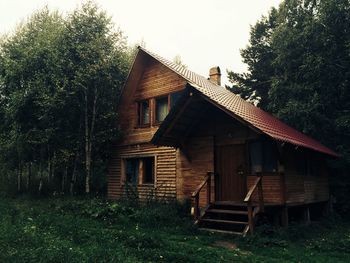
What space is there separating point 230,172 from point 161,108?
563 centimetres

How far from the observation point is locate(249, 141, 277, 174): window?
11.8m

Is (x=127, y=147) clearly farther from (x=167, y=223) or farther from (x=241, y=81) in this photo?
(x=241, y=81)

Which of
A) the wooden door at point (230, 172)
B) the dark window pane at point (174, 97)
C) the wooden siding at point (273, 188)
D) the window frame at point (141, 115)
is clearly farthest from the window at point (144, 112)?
the wooden siding at point (273, 188)

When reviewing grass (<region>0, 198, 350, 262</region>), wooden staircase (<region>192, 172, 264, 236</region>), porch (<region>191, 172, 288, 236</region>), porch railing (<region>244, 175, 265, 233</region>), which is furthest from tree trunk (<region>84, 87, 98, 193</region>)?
porch railing (<region>244, 175, 265, 233</region>)

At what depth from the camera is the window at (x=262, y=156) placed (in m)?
11.8

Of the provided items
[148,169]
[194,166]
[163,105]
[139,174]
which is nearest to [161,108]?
[163,105]

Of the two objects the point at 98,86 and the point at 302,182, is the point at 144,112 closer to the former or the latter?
the point at 98,86

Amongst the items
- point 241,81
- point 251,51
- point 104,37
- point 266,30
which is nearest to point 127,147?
point 104,37

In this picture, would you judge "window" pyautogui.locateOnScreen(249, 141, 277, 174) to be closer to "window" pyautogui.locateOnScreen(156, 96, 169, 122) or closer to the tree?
"window" pyautogui.locateOnScreen(156, 96, 169, 122)

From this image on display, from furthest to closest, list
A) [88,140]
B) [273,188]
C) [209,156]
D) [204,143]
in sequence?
[88,140] → [204,143] → [209,156] → [273,188]

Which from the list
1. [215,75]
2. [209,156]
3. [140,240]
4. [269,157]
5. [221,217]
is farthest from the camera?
[215,75]

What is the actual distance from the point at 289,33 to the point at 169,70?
27.3 feet

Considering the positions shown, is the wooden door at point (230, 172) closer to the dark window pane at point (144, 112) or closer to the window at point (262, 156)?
the window at point (262, 156)

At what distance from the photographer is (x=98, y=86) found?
741 inches
